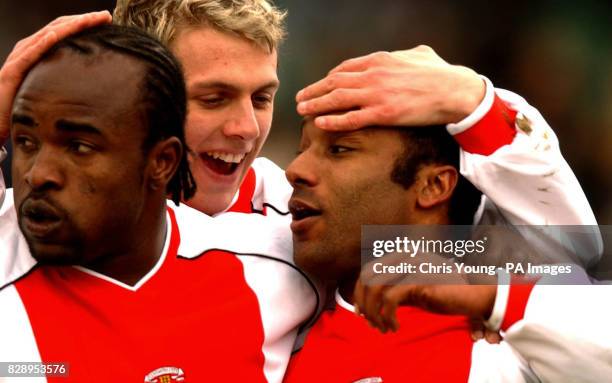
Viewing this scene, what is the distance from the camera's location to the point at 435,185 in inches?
72.4

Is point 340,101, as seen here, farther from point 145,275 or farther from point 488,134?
point 145,275

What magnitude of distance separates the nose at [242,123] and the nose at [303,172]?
0.40 m

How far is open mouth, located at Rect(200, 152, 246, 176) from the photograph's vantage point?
224 centimetres

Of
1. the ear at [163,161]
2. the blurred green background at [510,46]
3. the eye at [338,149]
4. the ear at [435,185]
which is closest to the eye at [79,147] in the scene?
the ear at [163,161]

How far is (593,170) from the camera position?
4.21 metres

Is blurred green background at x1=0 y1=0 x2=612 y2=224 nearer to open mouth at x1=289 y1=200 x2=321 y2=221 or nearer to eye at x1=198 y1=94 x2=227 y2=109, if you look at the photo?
eye at x1=198 y1=94 x2=227 y2=109

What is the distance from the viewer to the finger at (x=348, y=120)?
5.65 feet

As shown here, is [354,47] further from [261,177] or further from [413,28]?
[261,177]

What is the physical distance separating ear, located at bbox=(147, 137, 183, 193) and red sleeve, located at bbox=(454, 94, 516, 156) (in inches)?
20.8

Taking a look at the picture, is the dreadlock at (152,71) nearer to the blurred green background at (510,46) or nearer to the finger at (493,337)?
the finger at (493,337)

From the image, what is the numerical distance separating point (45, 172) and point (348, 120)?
1.85 ft

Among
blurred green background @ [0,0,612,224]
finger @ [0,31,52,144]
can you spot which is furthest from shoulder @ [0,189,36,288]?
blurred green background @ [0,0,612,224]

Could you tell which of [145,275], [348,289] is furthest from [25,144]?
[348,289]

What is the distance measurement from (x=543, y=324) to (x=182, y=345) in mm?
604
